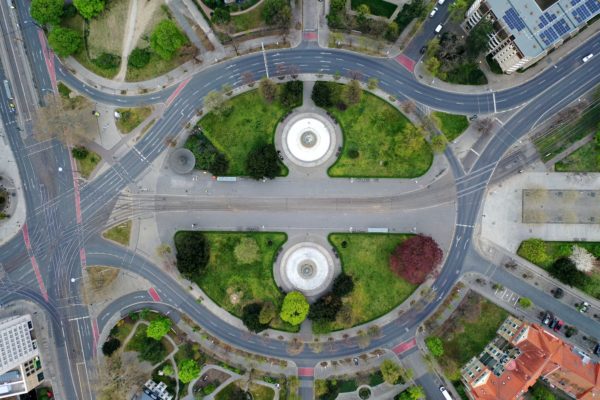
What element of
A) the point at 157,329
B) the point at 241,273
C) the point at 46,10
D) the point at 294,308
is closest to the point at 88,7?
the point at 46,10

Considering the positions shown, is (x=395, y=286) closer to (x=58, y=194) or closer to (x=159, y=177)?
(x=159, y=177)

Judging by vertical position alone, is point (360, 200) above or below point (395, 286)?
above

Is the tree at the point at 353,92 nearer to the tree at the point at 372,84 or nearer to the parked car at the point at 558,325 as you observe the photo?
the tree at the point at 372,84

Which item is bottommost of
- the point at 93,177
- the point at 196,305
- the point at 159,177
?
the point at 196,305

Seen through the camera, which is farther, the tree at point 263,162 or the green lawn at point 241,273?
the green lawn at point 241,273

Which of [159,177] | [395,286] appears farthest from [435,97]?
[159,177]

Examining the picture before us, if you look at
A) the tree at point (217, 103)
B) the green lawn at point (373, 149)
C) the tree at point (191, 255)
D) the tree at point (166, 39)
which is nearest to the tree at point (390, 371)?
the green lawn at point (373, 149)

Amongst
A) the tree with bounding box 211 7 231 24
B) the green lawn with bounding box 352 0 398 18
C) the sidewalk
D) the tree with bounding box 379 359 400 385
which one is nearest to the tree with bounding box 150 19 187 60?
the tree with bounding box 211 7 231 24
